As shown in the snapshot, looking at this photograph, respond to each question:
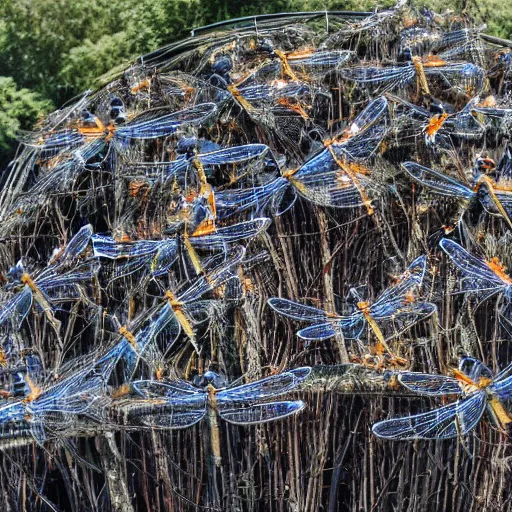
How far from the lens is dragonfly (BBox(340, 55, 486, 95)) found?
34.2 feet

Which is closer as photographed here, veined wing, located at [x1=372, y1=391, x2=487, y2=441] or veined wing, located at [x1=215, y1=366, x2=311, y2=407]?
veined wing, located at [x1=372, y1=391, x2=487, y2=441]

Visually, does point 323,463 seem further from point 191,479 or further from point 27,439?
point 27,439

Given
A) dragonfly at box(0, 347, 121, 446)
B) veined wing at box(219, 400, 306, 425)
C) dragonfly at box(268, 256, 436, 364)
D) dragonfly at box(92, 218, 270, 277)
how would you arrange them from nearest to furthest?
veined wing at box(219, 400, 306, 425), dragonfly at box(0, 347, 121, 446), dragonfly at box(268, 256, 436, 364), dragonfly at box(92, 218, 270, 277)

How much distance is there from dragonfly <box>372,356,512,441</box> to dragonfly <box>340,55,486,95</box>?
9.89 feet

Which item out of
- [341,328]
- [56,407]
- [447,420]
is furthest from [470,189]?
[56,407]

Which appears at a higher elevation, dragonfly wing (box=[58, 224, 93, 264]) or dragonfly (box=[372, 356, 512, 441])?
dragonfly wing (box=[58, 224, 93, 264])

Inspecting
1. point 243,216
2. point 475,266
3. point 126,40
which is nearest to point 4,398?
point 243,216

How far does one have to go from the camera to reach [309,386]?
884 cm

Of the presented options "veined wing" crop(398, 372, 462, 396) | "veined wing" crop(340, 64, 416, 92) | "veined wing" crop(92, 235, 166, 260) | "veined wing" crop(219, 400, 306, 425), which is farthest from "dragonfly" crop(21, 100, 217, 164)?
"veined wing" crop(398, 372, 462, 396)

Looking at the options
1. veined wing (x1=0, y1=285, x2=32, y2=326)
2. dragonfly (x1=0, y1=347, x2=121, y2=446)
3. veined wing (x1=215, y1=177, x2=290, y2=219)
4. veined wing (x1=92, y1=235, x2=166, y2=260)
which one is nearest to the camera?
dragonfly (x1=0, y1=347, x2=121, y2=446)

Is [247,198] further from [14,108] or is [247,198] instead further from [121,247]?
[14,108]

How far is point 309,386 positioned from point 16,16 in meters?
7.81

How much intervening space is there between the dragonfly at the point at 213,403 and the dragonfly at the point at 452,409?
0.75 meters

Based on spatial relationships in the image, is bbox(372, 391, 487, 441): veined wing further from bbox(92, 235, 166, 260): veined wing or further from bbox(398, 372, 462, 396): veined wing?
bbox(92, 235, 166, 260): veined wing
